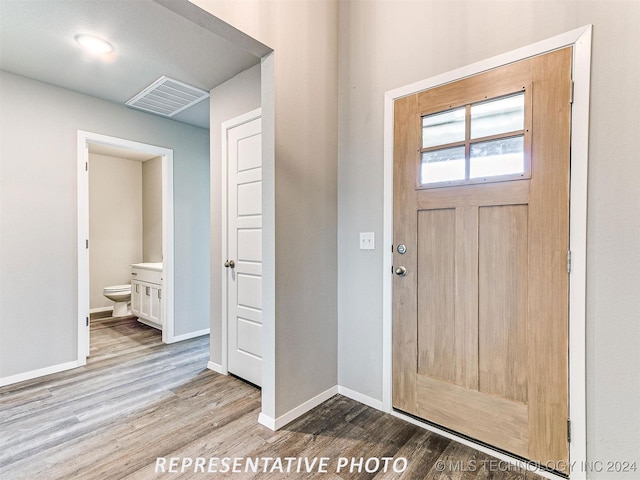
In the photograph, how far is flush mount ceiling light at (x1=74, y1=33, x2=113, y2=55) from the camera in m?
2.11

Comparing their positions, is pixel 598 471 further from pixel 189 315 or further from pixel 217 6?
pixel 189 315

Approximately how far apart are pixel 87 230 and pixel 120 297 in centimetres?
191

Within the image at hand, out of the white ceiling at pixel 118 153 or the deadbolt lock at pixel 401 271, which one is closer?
the deadbolt lock at pixel 401 271

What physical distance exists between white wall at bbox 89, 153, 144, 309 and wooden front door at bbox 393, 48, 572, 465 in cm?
490

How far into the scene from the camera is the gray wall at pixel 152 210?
494cm

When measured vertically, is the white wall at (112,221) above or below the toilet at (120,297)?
above

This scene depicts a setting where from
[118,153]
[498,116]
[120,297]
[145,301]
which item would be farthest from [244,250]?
[118,153]

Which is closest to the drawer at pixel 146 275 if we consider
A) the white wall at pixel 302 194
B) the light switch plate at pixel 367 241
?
the white wall at pixel 302 194

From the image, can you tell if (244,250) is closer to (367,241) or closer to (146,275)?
(367,241)

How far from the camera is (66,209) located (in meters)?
2.84

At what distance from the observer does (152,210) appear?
5.07m

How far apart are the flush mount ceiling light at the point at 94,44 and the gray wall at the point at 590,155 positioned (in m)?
1.71

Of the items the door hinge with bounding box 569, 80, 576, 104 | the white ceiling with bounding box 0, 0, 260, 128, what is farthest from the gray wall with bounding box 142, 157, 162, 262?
the door hinge with bounding box 569, 80, 576, 104

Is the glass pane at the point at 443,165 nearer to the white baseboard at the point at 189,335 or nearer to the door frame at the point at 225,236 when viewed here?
the door frame at the point at 225,236
